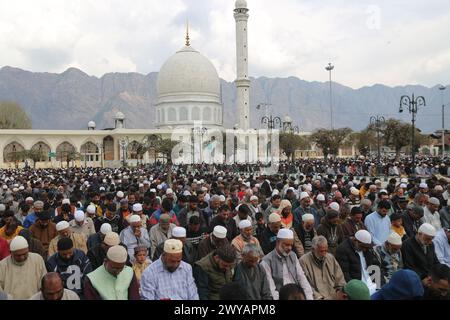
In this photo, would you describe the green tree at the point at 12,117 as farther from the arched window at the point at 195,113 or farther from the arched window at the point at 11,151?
the arched window at the point at 195,113

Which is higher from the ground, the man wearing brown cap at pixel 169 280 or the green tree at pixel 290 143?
the green tree at pixel 290 143

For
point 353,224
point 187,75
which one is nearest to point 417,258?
point 353,224

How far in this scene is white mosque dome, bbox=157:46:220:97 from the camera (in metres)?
59.6

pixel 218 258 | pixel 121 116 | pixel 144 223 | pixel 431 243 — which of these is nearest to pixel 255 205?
pixel 144 223

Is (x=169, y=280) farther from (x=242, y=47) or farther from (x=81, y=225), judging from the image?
(x=242, y=47)

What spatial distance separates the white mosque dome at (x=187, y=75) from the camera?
2345 inches

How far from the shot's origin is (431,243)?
5719 millimetres

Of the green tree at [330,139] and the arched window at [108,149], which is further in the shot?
the arched window at [108,149]

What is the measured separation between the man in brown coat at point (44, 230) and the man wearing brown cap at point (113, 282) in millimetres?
2896

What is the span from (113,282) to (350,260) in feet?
8.95

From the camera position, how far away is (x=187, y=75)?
5966 centimetres

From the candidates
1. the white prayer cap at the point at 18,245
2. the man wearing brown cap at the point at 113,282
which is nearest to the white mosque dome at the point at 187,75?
the white prayer cap at the point at 18,245
